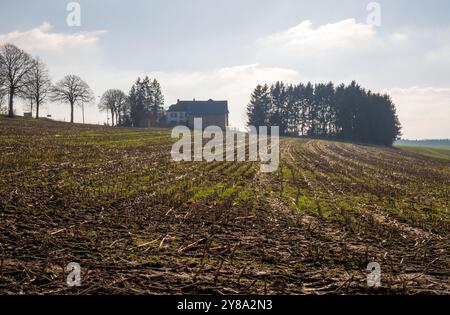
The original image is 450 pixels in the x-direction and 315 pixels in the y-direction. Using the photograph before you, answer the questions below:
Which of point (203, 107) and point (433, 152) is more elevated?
point (203, 107)

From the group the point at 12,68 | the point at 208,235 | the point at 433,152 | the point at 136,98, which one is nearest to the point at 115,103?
the point at 136,98

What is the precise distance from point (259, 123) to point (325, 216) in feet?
317

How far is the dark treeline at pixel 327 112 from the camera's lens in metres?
105

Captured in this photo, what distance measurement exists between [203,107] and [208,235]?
354 ft

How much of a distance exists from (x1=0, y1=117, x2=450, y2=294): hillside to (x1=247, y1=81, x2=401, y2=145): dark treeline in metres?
90.2

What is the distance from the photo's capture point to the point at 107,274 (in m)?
7.11

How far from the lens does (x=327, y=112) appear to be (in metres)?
113

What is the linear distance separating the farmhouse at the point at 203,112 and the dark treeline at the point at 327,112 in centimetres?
839

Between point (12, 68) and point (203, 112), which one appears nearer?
point (12, 68)

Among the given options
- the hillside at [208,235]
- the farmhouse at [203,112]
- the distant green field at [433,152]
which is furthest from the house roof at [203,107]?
the hillside at [208,235]

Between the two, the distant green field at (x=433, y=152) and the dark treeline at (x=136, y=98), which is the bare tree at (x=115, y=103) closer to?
the dark treeline at (x=136, y=98)

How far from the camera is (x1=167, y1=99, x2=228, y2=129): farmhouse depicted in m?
114

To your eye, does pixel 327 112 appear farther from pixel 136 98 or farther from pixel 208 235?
pixel 208 235

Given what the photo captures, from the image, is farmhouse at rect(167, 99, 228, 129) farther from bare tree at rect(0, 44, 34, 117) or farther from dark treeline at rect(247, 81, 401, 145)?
bare tree at rect(0, 44, 34, 117)
